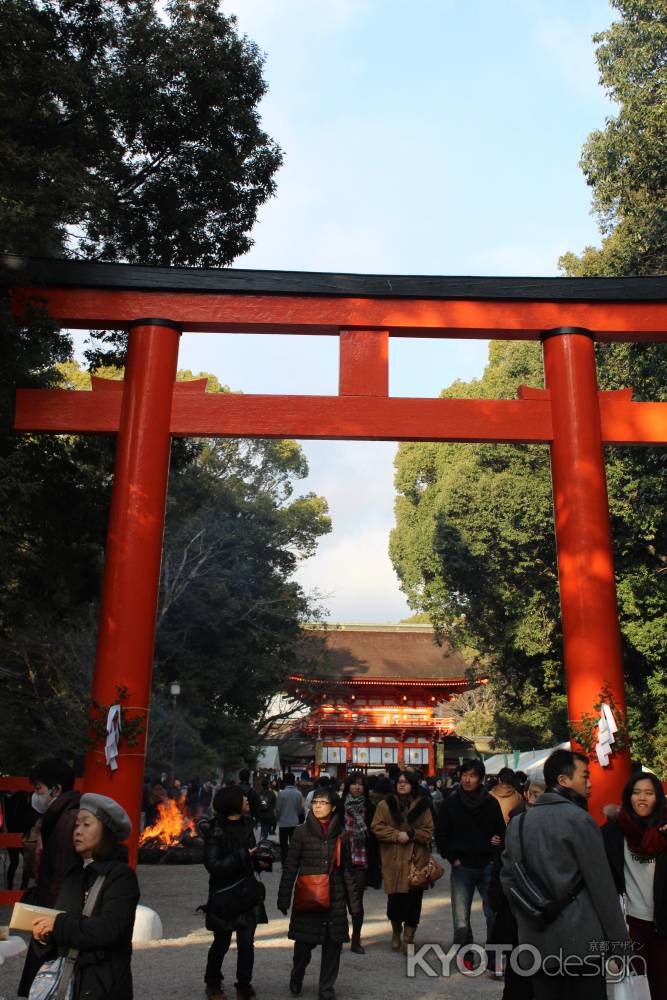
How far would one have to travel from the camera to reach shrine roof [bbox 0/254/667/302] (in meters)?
8.55

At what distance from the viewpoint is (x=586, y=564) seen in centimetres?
812

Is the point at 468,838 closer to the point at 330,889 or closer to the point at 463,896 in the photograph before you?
the point at 463,896

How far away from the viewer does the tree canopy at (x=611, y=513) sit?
46.4 feet

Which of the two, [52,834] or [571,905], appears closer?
[571,905]

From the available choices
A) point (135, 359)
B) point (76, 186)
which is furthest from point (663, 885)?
point (76, 186)

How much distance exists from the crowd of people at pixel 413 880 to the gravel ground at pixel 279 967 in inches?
7.6

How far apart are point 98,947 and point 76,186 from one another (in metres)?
6.64

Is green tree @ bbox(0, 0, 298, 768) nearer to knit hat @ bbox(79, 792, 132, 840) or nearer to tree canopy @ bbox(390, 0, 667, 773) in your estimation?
knit hat @ bbox(79, 792, 132, 840)

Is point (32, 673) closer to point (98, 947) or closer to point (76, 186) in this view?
point (76, 186)

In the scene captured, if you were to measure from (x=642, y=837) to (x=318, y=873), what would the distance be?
2157 millimetres

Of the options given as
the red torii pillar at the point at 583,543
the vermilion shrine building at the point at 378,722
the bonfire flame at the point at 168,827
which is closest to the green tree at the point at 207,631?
the bonfire flame at the point at 168,827

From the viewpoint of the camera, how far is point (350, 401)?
8.44m

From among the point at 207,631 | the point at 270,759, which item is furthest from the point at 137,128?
the point at 270,759

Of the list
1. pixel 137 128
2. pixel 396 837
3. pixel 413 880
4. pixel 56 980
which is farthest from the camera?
pixel 137 128
